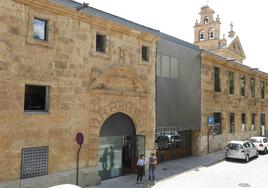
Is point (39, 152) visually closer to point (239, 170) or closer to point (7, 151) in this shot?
point (7, 151)

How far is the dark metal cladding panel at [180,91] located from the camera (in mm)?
18578

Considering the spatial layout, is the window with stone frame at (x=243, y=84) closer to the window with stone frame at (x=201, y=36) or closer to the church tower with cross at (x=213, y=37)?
the church tower with cross at (x=213, y=37)

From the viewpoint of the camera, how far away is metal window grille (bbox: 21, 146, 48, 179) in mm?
11273

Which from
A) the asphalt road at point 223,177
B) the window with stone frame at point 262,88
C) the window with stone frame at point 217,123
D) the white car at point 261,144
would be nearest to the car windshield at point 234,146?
the asphalt road at point 223,177

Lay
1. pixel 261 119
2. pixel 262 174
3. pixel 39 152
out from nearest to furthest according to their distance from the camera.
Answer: pixel 39 152, pixel 262 174, pixel 261 119

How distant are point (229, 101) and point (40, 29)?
21.2 meters

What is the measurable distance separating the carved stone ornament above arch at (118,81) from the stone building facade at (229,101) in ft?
29.1

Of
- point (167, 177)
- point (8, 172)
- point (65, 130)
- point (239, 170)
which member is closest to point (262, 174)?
point (239, 170)

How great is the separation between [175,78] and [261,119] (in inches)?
856

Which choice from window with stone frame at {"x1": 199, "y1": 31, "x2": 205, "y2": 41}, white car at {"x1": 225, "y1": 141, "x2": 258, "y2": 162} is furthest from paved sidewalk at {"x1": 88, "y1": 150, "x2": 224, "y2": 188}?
window with stone frame at {"x1": 199, "y1": 31, "x2": 205, "y2": 41}

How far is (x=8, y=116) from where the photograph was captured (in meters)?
10.8

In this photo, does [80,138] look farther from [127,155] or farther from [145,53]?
[145,53]

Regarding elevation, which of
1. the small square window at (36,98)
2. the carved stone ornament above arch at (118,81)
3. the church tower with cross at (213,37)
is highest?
the church tower with cross at (213,37)

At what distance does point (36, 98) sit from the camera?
39.4 feet
